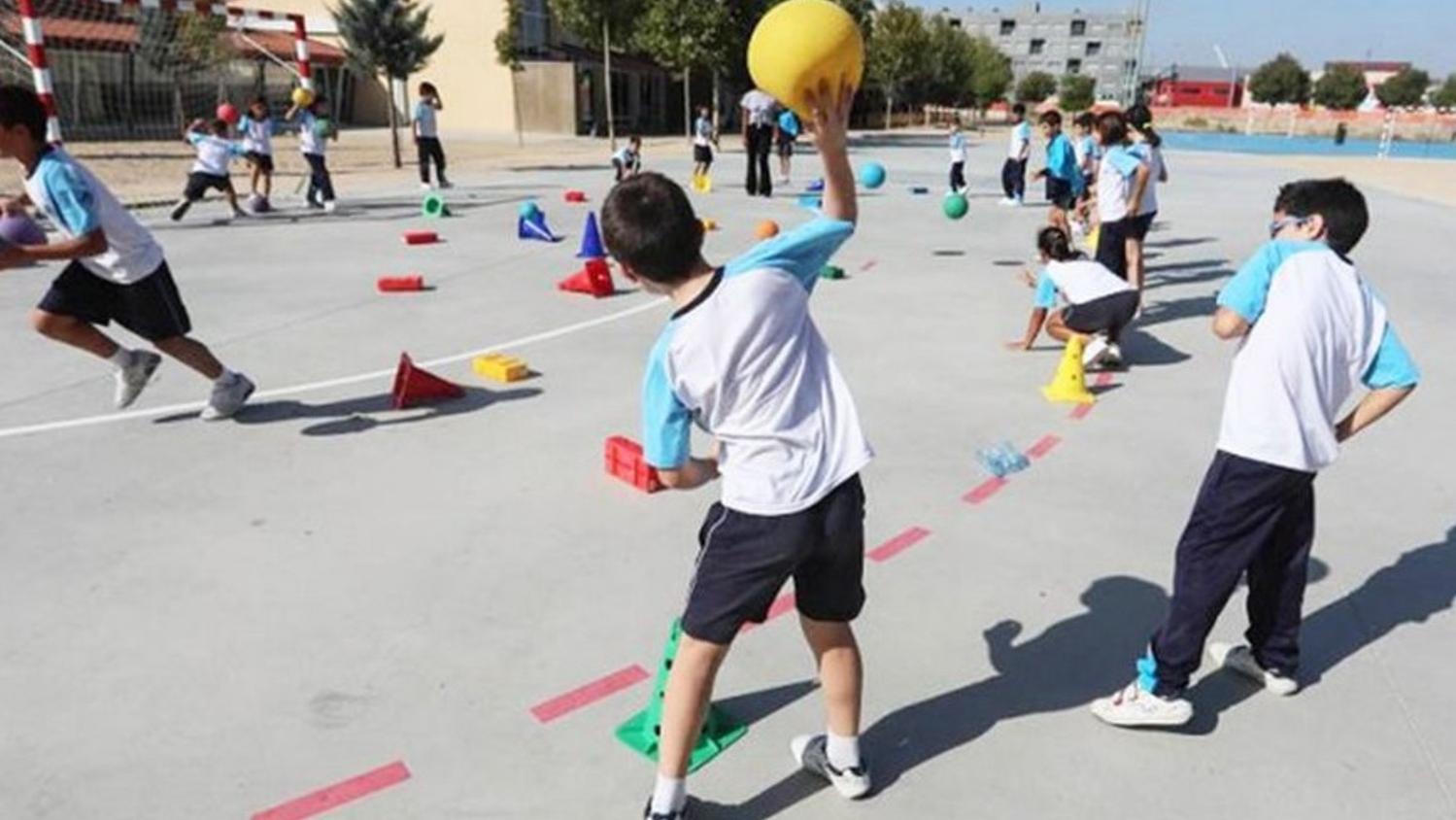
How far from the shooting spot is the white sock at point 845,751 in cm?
279

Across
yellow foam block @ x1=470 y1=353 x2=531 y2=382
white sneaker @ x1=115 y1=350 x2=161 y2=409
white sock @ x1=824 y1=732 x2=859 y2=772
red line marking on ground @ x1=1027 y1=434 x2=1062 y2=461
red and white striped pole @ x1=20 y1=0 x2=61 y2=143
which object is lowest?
white sock @ x1=824 y1=732 x2=859 y2=772

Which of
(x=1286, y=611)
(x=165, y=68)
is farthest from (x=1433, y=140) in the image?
(x=1286, y=611)

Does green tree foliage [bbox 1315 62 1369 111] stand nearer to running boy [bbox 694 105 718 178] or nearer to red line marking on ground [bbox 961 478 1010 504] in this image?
running boy [bbox 694 105 718 178]

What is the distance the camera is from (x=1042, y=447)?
224 inches

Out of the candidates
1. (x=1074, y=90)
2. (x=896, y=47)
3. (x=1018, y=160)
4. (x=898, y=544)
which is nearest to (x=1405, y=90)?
(x=1074, y=90)

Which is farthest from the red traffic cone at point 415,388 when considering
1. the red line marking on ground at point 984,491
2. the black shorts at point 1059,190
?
the black shorts at point 1059,190

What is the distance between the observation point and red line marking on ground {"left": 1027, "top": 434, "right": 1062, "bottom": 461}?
5.58m

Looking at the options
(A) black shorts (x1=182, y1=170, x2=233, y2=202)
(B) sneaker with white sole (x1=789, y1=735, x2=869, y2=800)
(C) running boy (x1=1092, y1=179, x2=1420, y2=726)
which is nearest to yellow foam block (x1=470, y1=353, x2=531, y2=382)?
(B) sneaker with white sole (x1=789, y1=735, x2=869, y2=800)

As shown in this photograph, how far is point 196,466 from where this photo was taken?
5.19m

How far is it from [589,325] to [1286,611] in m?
6.17

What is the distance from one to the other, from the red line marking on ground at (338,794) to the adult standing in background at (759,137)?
1602 centimetres

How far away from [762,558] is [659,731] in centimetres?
93

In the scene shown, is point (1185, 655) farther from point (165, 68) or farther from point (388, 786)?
point (165, 68)

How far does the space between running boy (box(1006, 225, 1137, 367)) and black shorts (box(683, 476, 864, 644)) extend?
16.2 feet
